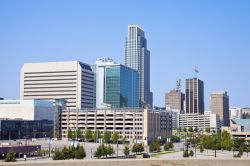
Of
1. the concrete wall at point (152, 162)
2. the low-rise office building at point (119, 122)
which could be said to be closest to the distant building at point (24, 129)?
the low-rise office building at point (119, 122)

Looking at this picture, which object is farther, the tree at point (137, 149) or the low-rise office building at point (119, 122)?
the low-rise office building at point (119, 122)

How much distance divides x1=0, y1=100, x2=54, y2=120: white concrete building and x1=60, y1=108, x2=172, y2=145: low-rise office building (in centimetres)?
874

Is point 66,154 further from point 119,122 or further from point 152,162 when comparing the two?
point 119,122

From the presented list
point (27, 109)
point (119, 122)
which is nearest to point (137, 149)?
point (119, 122)

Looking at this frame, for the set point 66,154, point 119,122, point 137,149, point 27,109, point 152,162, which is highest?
point 27,109

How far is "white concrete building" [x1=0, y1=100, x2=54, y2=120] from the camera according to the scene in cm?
17138

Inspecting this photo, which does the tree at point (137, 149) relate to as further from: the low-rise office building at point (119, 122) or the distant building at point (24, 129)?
the distant building at point (24, 129)

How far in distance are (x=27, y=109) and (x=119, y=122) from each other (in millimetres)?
39844

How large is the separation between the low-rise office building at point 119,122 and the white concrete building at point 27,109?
8.74 meters

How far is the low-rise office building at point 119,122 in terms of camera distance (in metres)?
170

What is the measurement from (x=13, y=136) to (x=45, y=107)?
2591 centimetres

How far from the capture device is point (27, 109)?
172 m

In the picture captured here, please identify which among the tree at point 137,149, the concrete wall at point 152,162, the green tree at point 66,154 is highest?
the concrete wall at point 152,162

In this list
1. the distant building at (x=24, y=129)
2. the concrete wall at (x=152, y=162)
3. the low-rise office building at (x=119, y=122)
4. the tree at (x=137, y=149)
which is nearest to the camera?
the concrete wall at (x=152, y=162)
